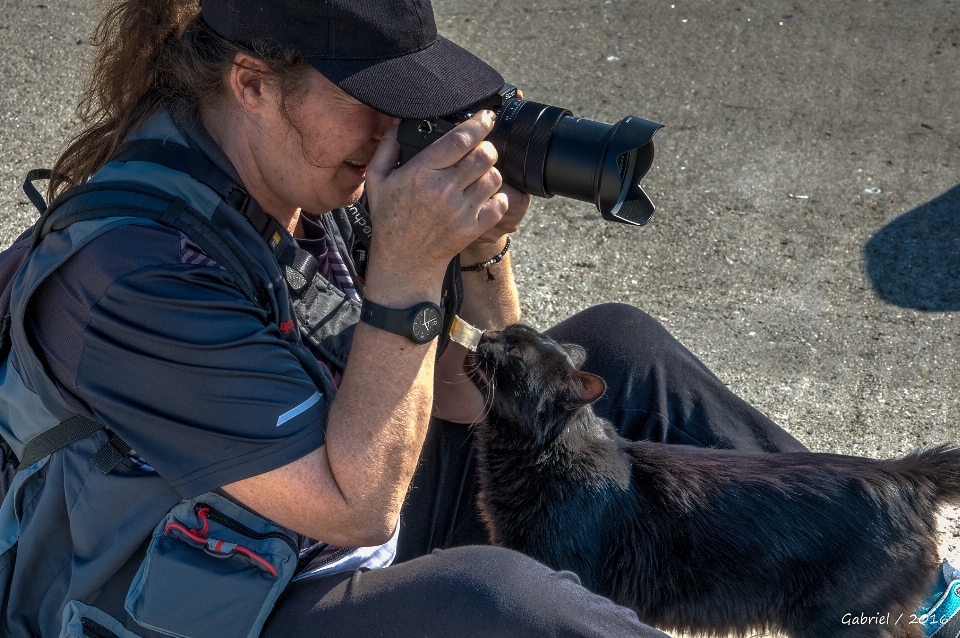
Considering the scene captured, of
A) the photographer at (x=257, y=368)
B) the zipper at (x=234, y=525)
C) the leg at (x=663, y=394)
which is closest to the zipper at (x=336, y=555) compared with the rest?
the photographer at (x=257, y=368)

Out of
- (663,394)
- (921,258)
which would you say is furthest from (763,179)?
(663,394)

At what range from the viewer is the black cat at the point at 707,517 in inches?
78.0

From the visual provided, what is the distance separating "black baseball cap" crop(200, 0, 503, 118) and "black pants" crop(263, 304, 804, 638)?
2.56 ft

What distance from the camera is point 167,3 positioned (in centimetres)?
171

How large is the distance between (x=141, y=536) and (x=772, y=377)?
7.52 ft

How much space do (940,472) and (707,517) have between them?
52 cm

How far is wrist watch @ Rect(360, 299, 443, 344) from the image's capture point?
1.51 metres

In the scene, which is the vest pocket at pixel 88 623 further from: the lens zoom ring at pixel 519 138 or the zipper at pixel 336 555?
the lens zoom ring at pixel 519 138

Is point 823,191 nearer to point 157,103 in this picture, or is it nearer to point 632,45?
point 632,45

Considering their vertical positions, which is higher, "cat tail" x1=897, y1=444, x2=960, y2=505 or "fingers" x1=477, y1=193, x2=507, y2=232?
"fingers" x1=477, y1=193, x2=507, y2=232

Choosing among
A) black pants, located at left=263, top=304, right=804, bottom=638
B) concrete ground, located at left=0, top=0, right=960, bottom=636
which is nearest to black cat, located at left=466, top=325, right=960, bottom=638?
black pants, located at left=263, top=304, right=804, bottom=638

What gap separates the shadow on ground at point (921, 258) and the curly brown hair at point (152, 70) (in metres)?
2.75

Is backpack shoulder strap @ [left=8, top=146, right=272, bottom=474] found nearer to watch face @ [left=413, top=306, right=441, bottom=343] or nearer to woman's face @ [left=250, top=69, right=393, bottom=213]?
woman's face @ [left=250, top=69, right=393, bottom=213]

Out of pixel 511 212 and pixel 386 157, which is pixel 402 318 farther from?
pixel 511 212
